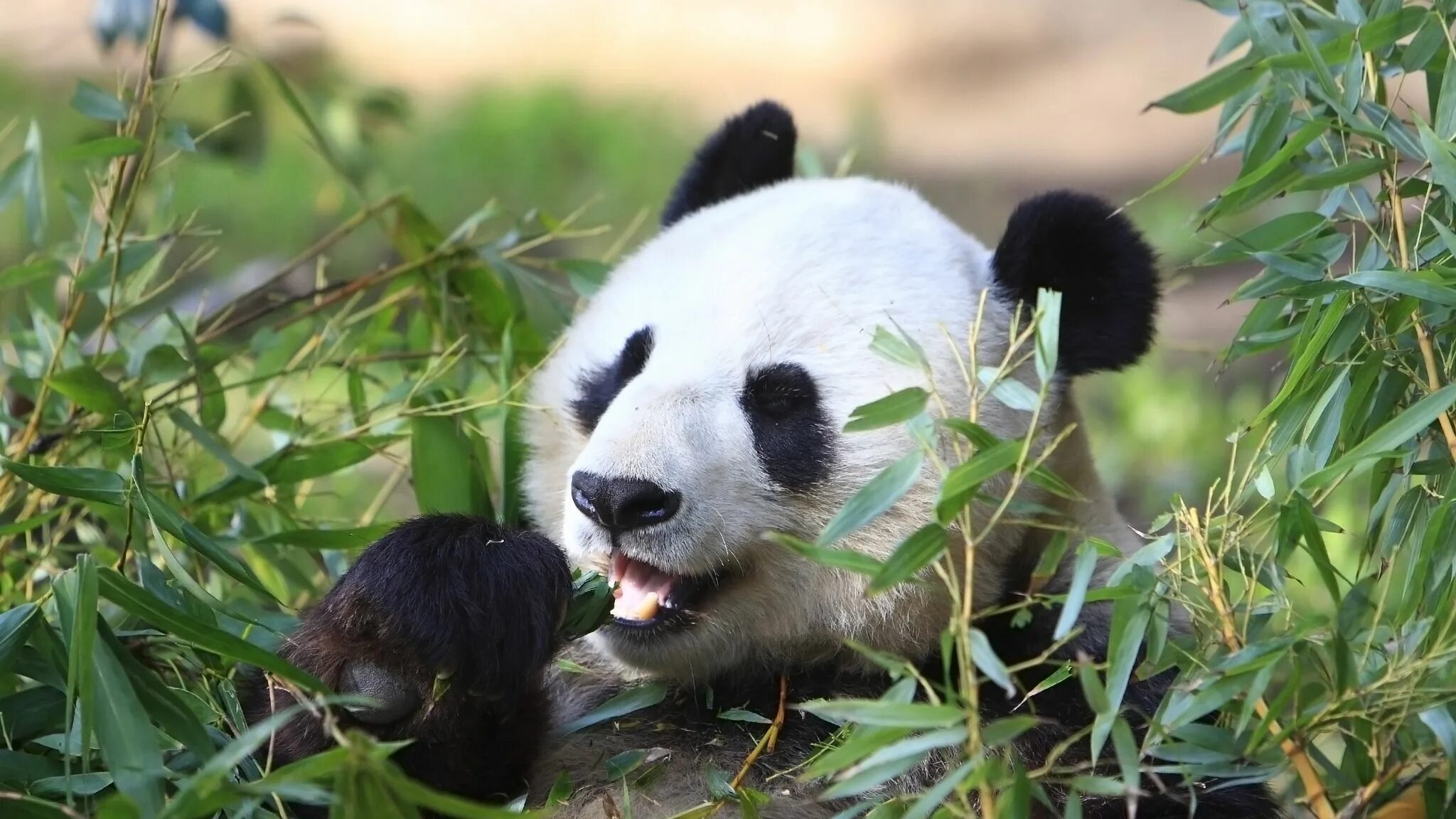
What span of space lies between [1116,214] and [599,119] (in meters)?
6.63

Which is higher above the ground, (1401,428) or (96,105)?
(96,105)

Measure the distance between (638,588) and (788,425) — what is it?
321 mm

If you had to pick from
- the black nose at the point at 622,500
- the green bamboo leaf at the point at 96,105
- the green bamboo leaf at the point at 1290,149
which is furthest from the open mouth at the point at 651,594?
the green bamboo leaf at the point at 96,105

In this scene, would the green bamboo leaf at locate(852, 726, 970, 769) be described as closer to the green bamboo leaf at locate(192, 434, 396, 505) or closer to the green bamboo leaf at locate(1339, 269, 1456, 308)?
A: the green bamboo leaf at locate(1339, 269, 1456, 308)

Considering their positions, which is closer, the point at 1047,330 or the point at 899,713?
the point at 899,713

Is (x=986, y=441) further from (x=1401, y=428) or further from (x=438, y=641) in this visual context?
(x=438, y=641)

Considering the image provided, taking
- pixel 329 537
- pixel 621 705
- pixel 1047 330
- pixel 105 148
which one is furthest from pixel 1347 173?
pixel 105 148

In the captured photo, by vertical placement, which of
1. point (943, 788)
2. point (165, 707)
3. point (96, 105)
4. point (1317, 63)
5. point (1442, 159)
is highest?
point (96, 105)

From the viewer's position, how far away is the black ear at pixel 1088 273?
210 centimetres

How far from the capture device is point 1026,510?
60.7 inches

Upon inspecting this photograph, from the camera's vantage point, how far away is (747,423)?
1.99m

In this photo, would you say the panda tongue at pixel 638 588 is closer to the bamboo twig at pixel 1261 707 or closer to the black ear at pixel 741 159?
the bamboo twig at pixel 1261 707

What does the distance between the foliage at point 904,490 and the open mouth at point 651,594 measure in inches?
5.7

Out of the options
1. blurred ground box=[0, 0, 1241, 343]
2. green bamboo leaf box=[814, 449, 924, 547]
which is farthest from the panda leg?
blurred ground box=[0, 0, 1241, 343]
